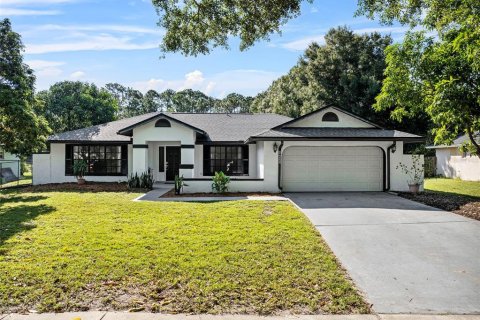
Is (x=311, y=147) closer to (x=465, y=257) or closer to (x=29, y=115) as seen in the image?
(x=465, y=257)

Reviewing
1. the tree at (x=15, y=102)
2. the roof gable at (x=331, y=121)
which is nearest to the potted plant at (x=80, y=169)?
the tree at (x=15, y=102)

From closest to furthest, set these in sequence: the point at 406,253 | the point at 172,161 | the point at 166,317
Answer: the point at 166,317 → the point at 406,253 → the point at 172,161

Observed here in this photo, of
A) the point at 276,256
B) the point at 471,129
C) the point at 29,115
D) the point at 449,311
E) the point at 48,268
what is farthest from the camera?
the point at 29,115

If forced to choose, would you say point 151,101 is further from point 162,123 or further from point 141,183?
point 141,183

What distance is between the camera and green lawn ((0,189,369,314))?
478cm

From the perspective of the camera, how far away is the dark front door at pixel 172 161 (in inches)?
778

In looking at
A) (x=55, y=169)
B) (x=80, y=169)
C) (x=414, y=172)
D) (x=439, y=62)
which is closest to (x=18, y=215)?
(x=80, y=169)

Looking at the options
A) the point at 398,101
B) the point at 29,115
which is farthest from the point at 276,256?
the point at 29,115

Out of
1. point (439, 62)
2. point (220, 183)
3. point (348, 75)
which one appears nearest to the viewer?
point (439, 62)

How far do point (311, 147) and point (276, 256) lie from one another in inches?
409

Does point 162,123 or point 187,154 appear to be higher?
point 162,123

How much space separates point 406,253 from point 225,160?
13092mm

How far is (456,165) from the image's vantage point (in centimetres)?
→ 2441

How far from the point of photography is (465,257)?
22.5 feet
